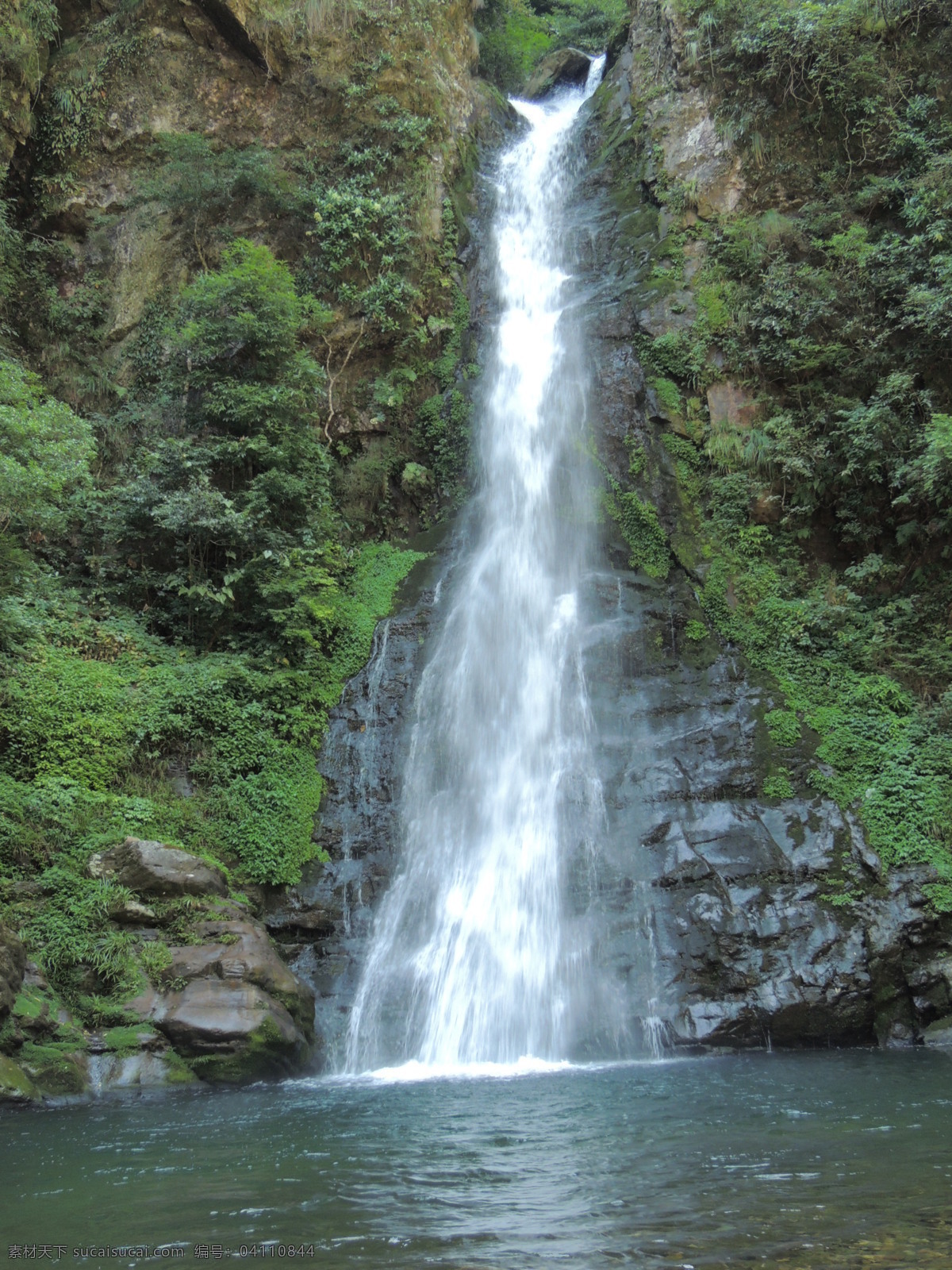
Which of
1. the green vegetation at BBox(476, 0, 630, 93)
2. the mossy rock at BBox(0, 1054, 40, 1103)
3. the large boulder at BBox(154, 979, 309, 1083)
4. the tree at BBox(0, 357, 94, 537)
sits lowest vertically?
the mossy rock at BBox(0, 1054, 40, 1103)

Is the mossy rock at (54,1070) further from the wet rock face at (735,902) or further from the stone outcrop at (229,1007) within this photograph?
the wet rock face at (735,902)

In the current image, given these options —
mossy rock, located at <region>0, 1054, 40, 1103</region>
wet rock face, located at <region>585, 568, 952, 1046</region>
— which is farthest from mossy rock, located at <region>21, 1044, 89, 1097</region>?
wet rock face, located at <region>585, 568, 952, 1046</region>

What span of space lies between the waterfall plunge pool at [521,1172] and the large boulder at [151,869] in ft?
7.41

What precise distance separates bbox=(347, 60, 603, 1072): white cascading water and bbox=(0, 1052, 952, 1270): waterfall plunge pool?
192 cm

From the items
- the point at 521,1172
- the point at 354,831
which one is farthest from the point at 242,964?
the point at 521,1172

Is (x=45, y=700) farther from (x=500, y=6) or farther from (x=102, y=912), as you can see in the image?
(x=500, y=6)

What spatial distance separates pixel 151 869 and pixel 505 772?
17.1 ft

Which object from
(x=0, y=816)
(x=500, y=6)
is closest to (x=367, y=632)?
(x=0, y=816)

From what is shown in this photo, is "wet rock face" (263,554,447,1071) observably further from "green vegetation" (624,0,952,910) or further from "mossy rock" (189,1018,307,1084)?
"green vegetation" (624,0,952,910)

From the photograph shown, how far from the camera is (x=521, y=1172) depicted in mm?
5141

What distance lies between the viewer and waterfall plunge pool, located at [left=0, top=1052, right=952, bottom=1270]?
3.73 m

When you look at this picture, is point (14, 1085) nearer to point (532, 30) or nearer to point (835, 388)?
point (835, 388)

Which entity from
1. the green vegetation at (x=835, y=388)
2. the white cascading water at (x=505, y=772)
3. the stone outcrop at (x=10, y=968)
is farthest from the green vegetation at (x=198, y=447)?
the green vegetation at (x=835, y=388)

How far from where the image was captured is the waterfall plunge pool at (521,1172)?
3729mm
